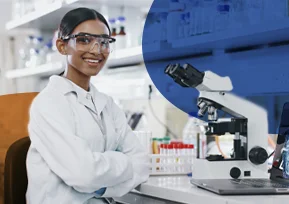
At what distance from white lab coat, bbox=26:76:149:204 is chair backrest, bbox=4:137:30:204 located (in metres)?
0.07

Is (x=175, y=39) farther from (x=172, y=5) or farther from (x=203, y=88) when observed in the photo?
(x=203, y=88)

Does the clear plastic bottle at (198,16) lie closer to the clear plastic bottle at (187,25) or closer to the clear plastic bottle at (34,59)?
the clear plastic bottle at (187,25)

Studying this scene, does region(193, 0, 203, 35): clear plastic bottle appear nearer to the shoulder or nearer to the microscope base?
the microscope base

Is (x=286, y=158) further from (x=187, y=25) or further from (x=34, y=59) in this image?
(x=34, y=59)

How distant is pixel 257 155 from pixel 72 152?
0.68 m

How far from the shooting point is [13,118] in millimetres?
1994

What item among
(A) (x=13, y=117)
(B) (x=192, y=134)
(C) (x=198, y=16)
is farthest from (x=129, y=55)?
(A) (x=13, y=117)

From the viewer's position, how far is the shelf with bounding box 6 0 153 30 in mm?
3322

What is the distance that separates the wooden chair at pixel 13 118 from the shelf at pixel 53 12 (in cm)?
124

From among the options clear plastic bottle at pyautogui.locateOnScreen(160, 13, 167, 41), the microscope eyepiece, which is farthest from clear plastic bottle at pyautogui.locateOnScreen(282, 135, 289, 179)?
clear plastic bottle at pyautogui.locateOnScreen(160, 13, 167, 41)

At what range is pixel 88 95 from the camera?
1.79 metres

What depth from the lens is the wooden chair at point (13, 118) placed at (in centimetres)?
197

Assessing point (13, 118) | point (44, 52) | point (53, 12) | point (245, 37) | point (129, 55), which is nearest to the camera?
point (13, 118)

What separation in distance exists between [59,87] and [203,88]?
0.49 meters
